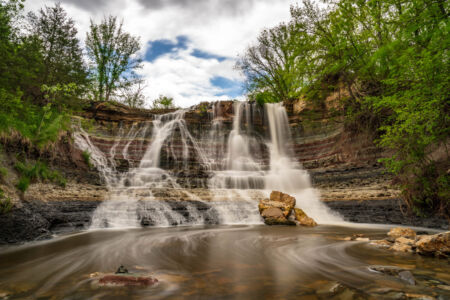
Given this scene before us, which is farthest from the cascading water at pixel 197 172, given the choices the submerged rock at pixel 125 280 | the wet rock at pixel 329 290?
the wet rock at pixel 329 290

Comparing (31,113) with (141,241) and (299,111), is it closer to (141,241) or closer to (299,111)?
(141,241)

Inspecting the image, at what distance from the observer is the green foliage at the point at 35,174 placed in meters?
7.51

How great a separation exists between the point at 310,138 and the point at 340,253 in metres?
12.6

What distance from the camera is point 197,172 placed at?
47.8 ft

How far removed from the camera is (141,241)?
6145 millimetres

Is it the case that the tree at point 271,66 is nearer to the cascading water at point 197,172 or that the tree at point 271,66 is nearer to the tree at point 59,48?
the cascading water at point 197,172

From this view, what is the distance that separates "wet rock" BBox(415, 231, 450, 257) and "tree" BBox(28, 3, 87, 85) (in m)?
14.9

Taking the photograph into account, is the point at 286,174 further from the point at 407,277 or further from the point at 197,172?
the point at 407,277

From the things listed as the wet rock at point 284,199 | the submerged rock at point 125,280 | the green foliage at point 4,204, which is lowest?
the submerged rock at point 125,280

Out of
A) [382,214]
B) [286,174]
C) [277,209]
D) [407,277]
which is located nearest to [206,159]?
[286,174]

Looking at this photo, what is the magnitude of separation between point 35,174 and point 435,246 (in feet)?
37.9

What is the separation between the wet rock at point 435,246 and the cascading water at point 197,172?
642 centimetres

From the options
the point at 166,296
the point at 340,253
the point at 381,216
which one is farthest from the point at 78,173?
the point at 381,216

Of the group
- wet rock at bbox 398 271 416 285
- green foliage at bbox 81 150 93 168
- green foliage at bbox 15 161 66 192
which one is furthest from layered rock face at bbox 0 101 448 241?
wet rock at bbox 398 271 416 285
